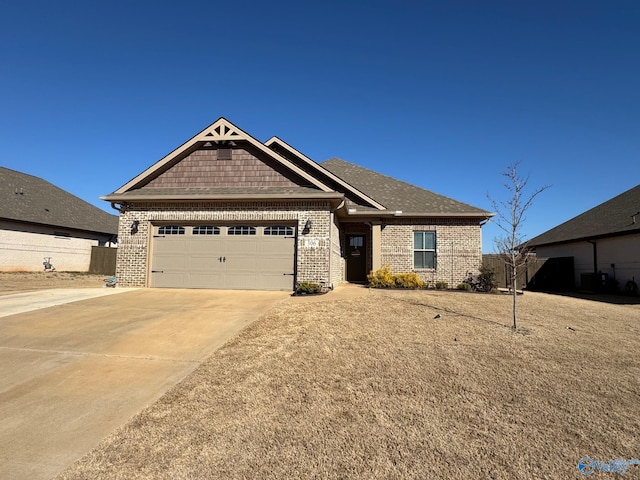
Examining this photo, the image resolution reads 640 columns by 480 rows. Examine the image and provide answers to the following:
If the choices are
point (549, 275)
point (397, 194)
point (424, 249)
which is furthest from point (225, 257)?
point (549, 275)

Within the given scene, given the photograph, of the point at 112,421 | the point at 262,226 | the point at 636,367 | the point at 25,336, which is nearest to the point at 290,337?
the point at 112,421

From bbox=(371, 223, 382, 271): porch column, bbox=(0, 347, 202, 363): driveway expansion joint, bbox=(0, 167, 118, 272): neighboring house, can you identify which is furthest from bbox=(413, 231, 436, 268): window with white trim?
bbox=(0, 167, 118, 272): neighboring house

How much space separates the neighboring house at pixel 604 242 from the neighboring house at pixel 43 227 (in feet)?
99.9

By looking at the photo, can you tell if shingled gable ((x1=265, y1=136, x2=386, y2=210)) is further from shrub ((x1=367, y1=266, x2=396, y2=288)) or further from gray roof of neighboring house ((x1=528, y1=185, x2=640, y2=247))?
gray roof of neighboring house ((x1=528, y1=185, x2=640, y2=247))

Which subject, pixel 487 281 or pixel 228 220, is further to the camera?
pixel 487 281

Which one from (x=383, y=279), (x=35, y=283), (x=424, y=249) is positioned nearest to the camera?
(x=383, y=279)

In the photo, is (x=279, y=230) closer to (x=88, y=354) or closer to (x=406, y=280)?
(x=406, y=280)

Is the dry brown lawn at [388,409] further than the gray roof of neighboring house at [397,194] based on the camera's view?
No

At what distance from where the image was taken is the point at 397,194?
17062mm

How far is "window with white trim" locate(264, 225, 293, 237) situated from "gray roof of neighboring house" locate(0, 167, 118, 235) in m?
17.6

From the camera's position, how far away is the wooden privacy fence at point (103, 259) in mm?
24209

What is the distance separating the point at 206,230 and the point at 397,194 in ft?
29.9

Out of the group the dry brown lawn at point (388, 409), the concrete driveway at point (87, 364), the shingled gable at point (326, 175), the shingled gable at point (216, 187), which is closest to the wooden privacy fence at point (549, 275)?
the shingled gable at point (326, 175)

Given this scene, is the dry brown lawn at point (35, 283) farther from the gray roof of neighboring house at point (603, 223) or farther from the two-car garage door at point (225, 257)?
the gray roof of neighboring house at point (603, 223)
